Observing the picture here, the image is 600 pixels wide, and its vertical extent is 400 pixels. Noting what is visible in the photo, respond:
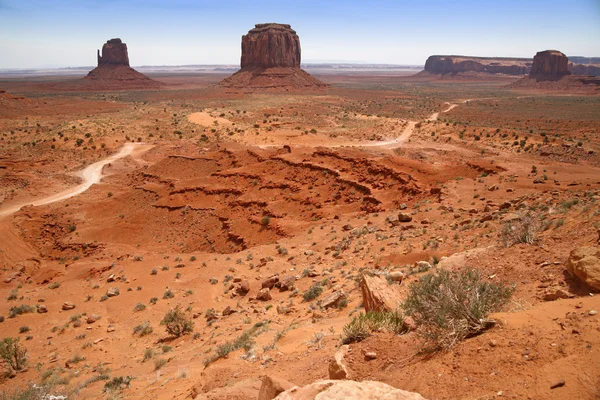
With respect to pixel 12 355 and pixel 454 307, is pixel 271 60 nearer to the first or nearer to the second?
pixel 12 355

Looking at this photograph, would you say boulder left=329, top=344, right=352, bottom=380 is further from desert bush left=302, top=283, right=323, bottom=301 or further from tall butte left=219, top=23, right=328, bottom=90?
tall butte left=219, top=23, right=328, bottom=90

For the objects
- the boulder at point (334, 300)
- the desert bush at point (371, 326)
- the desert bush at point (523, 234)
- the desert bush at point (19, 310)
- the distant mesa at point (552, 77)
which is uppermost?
the distant mesa at point (552, 77)

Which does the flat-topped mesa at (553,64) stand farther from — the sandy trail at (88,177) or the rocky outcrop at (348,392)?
the rocky outcrop at (348,392)

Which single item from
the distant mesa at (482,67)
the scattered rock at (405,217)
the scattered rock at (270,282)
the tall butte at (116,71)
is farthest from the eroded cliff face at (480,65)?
the scattered rock at (270,282)

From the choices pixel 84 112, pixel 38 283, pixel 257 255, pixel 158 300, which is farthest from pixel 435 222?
pixel 84 112

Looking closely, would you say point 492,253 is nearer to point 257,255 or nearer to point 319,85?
point 257,255

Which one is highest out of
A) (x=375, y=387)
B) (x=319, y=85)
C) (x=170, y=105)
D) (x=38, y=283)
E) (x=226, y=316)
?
(x=319, y=85)
